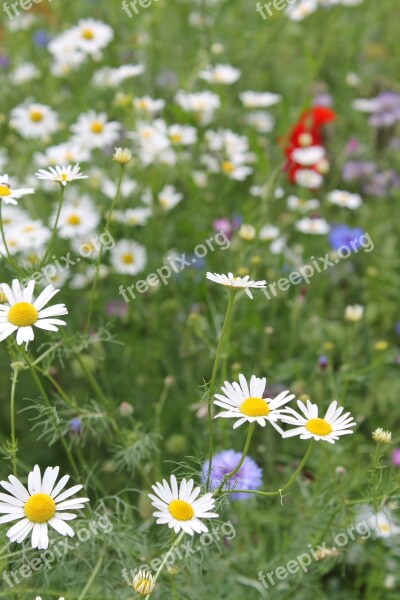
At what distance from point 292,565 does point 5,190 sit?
2.75 feet

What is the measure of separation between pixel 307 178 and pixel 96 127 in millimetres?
614

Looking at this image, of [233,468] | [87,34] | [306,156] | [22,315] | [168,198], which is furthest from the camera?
[87,34]

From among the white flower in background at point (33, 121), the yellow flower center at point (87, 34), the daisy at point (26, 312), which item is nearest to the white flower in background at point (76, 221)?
the white flower in background at point (33, 121)

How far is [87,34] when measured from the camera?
8.57 ft

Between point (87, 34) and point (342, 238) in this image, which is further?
point (87, 34)

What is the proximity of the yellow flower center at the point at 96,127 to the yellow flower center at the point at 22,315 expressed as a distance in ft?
4.18

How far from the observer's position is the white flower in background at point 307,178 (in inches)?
89.7

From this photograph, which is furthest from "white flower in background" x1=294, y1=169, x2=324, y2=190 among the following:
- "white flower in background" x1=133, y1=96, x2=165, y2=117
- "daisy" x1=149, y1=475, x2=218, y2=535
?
"daisy" x1=149, y1=475, x2=218, y2=535

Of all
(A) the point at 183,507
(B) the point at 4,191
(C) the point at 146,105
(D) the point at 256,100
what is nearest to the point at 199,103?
(C) the point at 146,105

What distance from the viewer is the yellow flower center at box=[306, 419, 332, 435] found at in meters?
1.06

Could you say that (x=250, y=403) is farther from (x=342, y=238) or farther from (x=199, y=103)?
(x=199, y=103)

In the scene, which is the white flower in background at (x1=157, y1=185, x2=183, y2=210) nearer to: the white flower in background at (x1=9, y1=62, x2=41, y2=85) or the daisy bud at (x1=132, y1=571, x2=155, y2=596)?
the white flower in background at (x1=9, y1=62, x2=41, y2=85)

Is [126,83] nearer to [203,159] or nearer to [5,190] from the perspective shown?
[203,159]

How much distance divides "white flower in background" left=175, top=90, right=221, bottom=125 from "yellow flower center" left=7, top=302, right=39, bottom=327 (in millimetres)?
1384
